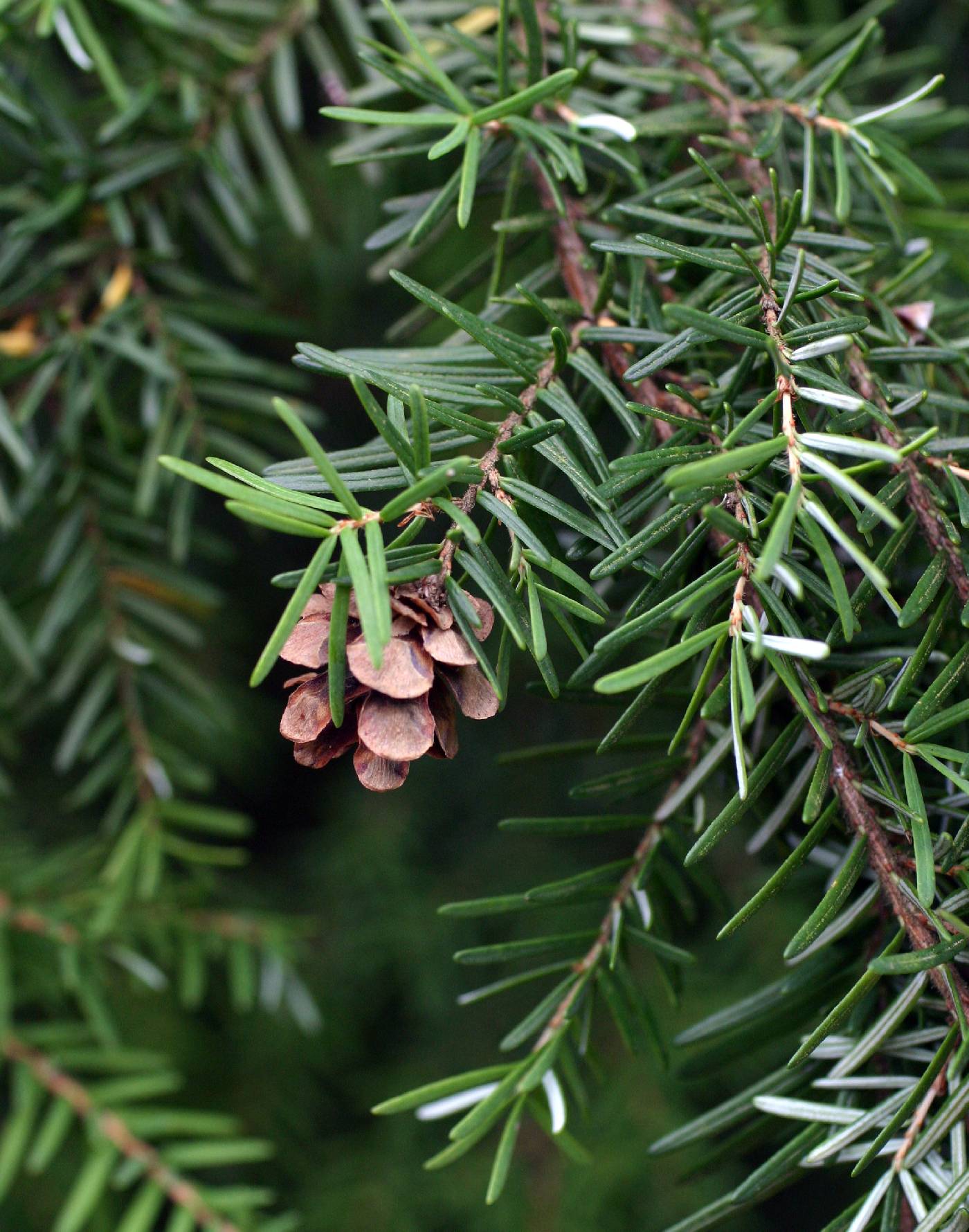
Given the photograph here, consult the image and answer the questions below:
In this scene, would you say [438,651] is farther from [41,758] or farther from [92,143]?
[41,758]

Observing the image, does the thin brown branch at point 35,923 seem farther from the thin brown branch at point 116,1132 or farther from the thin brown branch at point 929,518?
the thin brown branch at point 929,518

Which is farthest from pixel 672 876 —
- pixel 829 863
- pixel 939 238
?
pixel 939 238

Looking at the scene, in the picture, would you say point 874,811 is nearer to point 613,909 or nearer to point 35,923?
point 613,909

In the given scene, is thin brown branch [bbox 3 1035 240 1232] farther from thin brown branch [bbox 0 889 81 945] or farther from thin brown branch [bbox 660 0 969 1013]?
thin brown branch [bbox 660 0 969 1013]

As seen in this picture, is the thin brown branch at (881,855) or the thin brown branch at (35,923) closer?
the thin brown branch at (881,855)

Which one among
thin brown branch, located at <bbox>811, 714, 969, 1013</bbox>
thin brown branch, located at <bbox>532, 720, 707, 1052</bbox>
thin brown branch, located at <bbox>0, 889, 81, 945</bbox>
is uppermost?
thin brown branch, located at <bbox>811, 714, 969, 1013</bbox>

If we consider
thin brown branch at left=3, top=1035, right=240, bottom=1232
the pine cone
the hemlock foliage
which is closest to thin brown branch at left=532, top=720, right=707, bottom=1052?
the hemlock foliage

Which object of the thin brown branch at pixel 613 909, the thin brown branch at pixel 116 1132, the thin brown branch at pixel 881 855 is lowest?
the thin brown branch at pixel 116 1132

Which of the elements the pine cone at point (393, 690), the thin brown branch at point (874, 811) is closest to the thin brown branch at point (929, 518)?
the thin brown branch at point (874, 811)
